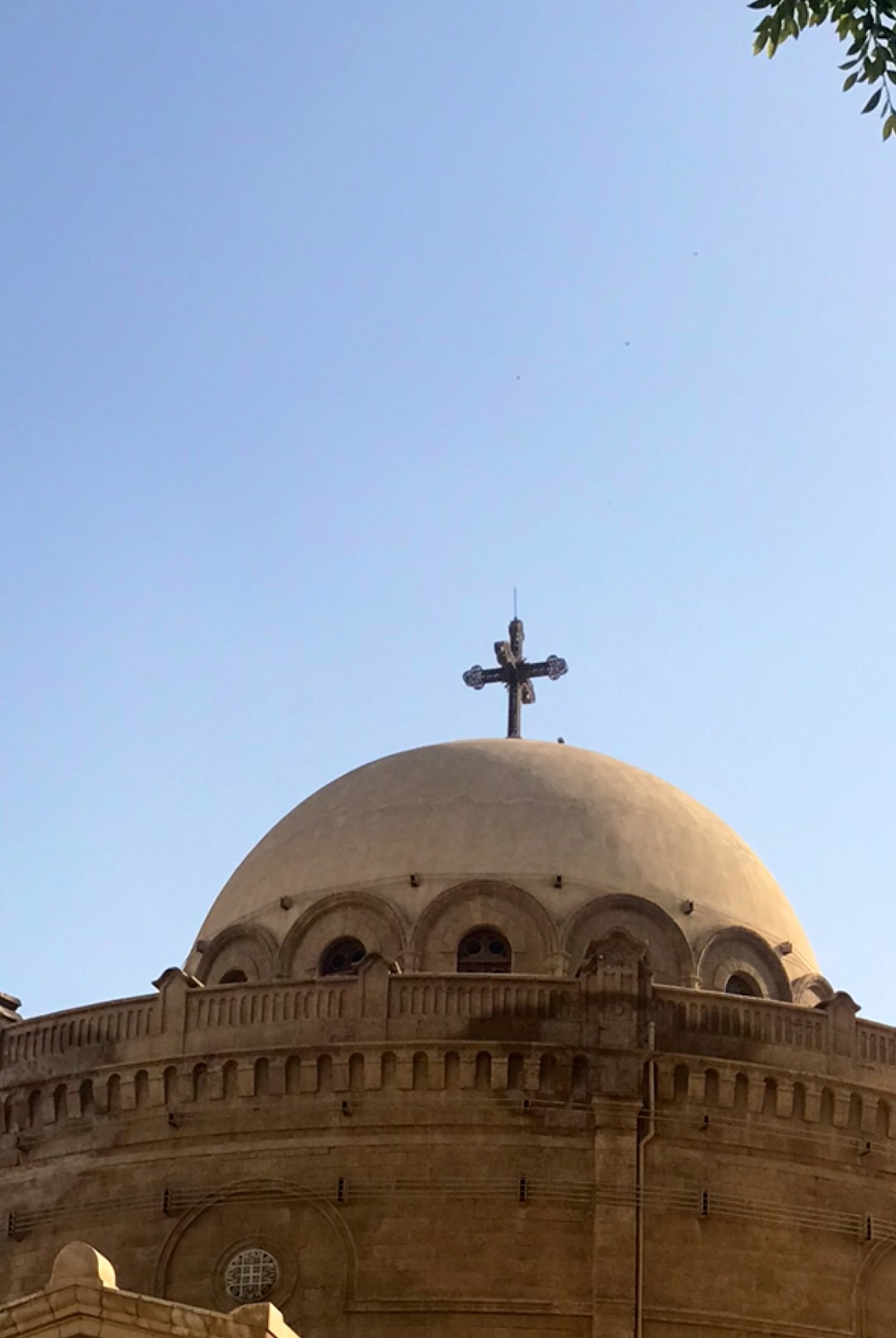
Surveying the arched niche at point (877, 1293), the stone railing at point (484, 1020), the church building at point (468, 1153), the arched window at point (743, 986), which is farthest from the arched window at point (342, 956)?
the arched niche at point (877, 1293)

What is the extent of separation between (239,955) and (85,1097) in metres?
4.61

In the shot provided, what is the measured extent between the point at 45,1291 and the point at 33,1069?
12.8m

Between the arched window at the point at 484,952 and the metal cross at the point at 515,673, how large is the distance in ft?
21.8

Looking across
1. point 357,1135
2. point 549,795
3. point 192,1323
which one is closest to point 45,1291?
point 192,1323

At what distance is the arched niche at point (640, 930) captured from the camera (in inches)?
1266

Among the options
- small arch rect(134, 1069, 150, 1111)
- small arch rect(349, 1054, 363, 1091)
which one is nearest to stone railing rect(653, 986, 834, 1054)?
small arch rect(349, 1054, 363, 1091)

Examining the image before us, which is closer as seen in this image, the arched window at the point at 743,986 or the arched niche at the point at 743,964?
the arched niche at the point at 743,964

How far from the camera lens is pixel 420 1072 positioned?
28422 millimetres

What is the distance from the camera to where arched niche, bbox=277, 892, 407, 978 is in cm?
3253

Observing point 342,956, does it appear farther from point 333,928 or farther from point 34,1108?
point 34,1108

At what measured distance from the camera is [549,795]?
34.0 metres

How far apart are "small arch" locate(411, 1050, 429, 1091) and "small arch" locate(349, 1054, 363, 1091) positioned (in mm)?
625

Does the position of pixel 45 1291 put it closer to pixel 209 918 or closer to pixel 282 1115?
pixel 282 1115

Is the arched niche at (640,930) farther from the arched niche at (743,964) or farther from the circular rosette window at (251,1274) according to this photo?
the circular rosette window at (251,1274)
